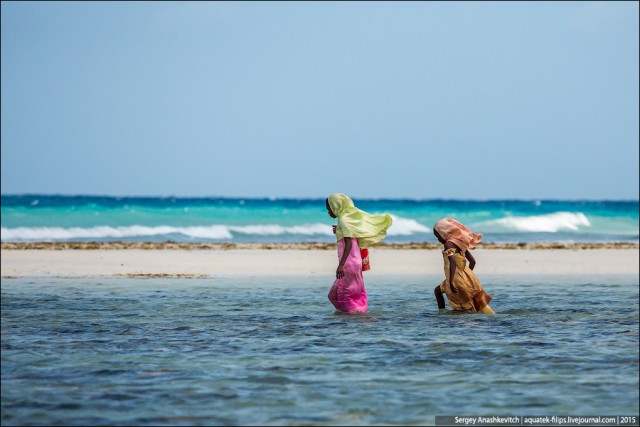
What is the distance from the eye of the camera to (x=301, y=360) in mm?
9203

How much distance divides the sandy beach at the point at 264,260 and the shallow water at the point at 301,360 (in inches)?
199

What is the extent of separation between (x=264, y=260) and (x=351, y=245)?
1149cm

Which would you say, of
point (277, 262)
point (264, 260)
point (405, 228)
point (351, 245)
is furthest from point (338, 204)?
point (405, 228)

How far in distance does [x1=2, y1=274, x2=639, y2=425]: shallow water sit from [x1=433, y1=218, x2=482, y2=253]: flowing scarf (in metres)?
0.97

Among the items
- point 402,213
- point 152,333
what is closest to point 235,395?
point 152,333

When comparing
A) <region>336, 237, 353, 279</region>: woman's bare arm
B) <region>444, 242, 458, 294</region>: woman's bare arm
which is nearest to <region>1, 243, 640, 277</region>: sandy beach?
<region>336, 237, 353, 279</region>: woman's bare arm

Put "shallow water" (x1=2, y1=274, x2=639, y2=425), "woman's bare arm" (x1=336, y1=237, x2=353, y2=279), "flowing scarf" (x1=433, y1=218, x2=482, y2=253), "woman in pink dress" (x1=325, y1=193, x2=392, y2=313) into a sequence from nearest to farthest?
"shallow water" (x1=2, y1=274, x2=639, y2=425), "woman's bare arm" (x1=336, y1=237, x2=353, y2=279), "woman in pink dress" (x1=325, y1=193, x2=392, y2=313), "flowing scarf" (x1=433, y1=218, x2=482, y2=253)

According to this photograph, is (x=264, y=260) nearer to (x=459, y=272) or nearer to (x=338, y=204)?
(x=338, y=204)

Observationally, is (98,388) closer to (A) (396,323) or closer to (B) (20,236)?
(A) (396,323)

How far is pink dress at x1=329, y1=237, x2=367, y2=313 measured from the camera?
1252cm

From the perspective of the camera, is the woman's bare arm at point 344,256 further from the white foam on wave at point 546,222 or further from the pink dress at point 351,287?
the white foam on wave at point 546,222

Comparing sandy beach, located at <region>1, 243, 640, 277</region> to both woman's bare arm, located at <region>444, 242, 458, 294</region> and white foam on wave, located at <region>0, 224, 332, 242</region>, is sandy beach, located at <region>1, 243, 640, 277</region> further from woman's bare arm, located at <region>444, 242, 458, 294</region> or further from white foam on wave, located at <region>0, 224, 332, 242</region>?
white foam on wave, located at <region>0, 224, 332, 242</region>

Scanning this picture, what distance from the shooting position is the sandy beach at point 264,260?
20812 mm

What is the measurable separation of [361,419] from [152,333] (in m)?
4.74
